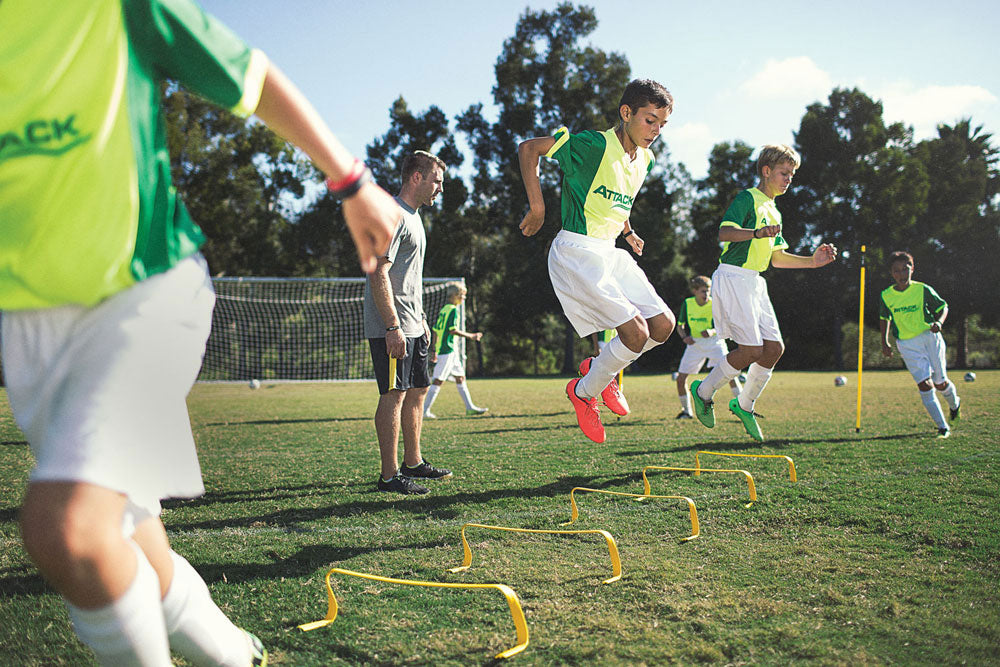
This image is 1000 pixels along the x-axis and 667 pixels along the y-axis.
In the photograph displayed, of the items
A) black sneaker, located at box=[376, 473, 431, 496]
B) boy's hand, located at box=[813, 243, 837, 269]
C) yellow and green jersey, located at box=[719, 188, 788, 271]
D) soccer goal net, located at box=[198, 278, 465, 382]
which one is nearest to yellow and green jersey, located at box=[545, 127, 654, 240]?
yellow and green jersey, located at box=[719, 188, 788, 271]

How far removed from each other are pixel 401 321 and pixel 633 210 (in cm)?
3596

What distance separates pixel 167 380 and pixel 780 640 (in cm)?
218

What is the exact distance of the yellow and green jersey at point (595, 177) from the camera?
5.08 metres

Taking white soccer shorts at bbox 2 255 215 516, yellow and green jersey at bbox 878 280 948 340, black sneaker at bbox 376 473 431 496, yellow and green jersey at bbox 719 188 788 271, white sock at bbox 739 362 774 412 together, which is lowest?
black sneaker at bbox 376 473 431 496

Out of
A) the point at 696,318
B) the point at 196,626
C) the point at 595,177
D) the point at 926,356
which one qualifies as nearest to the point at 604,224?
the point at 595,177

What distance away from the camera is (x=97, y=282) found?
143cm

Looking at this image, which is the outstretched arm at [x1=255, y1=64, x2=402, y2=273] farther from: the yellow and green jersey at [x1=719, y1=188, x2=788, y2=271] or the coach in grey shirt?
the yellow and green jersey at [x1=719, y1=188, x2=788, y2=271]

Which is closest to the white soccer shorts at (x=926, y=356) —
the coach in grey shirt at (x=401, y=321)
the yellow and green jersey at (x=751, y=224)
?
the yellow and green jersey at (x=751, y=224)

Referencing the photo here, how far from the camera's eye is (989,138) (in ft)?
144

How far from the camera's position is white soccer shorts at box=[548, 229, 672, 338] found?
502 centimetres

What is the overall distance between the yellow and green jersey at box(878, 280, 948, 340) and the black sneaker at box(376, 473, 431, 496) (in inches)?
269

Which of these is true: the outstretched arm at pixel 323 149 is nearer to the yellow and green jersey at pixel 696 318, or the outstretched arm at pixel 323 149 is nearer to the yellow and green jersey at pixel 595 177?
the yellow and green jersey at pixel 595 177

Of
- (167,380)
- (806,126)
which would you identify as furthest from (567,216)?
(806,126)

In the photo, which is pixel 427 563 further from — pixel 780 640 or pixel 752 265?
pixel 752 265
